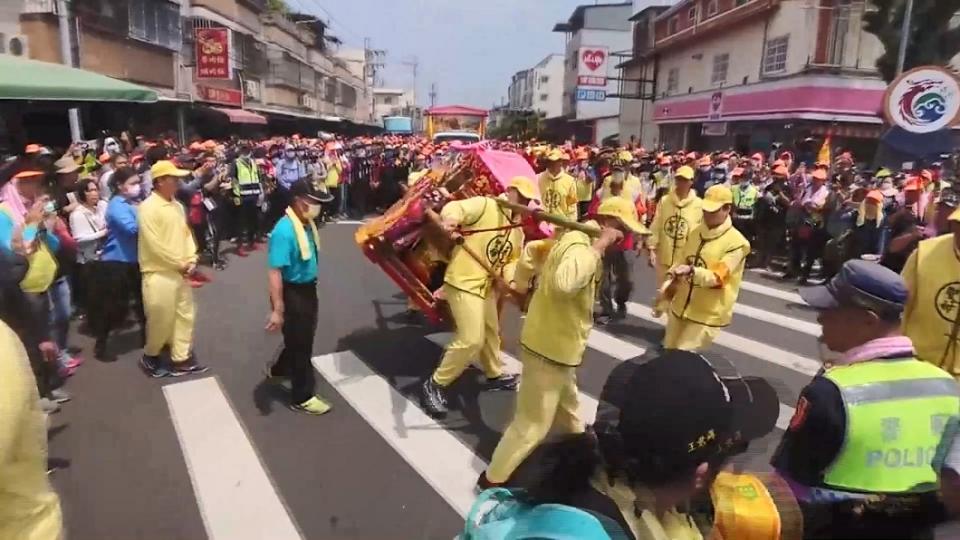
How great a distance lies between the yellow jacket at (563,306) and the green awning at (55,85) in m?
7.85

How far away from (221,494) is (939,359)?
4.10 meters

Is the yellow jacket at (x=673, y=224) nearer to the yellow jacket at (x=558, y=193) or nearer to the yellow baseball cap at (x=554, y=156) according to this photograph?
the yellow jacket at (x=558, y=193)

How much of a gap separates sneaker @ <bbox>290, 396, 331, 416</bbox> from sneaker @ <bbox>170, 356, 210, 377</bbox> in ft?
4.39

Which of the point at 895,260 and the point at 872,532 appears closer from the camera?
the point at 872,532

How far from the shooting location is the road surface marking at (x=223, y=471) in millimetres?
3828

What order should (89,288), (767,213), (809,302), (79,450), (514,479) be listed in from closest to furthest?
1. (514,479)
2. (809,302)
3. (79,450)
4. (89,288)
5. (767,213)

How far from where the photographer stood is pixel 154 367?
238 inches

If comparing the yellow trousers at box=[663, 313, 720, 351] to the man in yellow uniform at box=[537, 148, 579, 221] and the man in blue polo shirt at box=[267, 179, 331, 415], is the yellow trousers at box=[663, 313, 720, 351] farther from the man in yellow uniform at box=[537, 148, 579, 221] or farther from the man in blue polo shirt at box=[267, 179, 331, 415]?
the man in yellow uniform at box=[537, 148, 579, 221]

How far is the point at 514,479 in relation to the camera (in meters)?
1.45

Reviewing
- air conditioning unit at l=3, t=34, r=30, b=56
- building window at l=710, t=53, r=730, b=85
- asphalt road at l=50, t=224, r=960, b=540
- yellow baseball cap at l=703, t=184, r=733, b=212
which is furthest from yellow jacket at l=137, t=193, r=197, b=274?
building window at l=710, t=53, r=730, b=85

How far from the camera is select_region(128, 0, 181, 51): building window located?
19.4 meters

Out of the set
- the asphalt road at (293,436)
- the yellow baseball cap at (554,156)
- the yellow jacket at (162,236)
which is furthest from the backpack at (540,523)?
the yellow baseball cap at (554,156)

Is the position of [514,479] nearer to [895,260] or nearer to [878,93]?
[895,260]

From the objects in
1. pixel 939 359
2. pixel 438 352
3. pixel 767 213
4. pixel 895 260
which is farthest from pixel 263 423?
pixel 767 213
